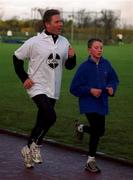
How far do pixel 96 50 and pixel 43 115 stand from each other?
1.13m

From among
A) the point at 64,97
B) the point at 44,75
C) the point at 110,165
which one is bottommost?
the point at 64,97

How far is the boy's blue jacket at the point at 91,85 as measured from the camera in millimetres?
8086

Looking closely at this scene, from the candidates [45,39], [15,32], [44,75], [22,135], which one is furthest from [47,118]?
[15,32]

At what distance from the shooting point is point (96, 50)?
26.8ft

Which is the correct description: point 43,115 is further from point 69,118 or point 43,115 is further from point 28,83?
point 69,118

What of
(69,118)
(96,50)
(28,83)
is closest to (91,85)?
(96,50)

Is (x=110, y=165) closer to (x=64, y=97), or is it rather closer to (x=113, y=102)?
(x=113, y=102)

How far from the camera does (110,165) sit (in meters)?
8.56

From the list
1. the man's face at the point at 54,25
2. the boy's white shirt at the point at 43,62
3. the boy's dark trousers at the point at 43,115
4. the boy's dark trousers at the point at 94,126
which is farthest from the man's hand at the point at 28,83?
the boy's dark trousers at the point at 94,126

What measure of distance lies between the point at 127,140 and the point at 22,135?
1.89m

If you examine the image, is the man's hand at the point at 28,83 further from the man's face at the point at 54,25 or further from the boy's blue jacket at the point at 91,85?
the man's face at the point at 54,25

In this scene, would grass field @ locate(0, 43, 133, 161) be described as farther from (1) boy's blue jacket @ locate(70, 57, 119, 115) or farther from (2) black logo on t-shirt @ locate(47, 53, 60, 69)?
(2) black logo on t-shirt @ locate(47, 53, 60, 69)

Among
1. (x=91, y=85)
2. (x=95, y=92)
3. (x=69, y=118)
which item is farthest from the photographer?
(x=69, y=118)

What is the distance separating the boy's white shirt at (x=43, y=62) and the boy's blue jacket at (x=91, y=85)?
0.28 m
